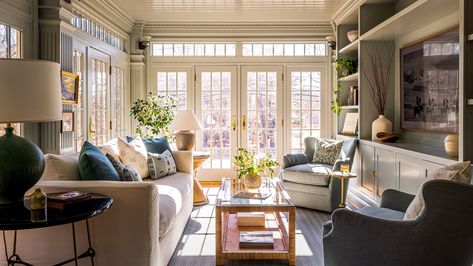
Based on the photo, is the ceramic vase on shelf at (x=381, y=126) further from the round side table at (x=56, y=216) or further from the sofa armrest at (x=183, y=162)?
the round side table at (x=56, y=216)

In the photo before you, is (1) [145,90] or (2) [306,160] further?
(1) [145,90]

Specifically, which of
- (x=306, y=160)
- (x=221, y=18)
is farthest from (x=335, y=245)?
(x=221, y=18)

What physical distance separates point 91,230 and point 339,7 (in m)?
4.63

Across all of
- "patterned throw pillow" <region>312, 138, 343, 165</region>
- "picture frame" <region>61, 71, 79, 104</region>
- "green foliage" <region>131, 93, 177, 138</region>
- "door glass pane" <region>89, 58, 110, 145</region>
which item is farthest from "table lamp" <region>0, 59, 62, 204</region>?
"patterned throw pillow" <region>312, 138, 343, 165</region>

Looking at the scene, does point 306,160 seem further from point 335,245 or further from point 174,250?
point 335,245

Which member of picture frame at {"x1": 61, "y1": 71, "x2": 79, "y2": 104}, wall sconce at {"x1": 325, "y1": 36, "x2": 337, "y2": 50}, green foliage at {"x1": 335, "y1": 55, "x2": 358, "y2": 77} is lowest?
picture frame at {"x1": 61, "y1": 71, "x2": 79, "y2": 104}

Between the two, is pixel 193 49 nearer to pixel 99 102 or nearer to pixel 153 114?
pixel 153 114

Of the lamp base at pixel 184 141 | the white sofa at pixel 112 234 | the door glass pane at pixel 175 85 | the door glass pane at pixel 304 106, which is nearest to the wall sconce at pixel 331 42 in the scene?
the door glass pane at pixel 304 106

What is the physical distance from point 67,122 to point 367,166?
3493 millimetres

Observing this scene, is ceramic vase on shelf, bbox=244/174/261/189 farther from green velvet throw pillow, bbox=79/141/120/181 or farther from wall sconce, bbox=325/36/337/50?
wall sconce, bbox=325/36/337/50

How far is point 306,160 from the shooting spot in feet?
17.2

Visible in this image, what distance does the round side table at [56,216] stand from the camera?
6.07 feet

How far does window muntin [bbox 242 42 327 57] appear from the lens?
665 centimetres

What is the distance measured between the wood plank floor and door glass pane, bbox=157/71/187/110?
2.35m
